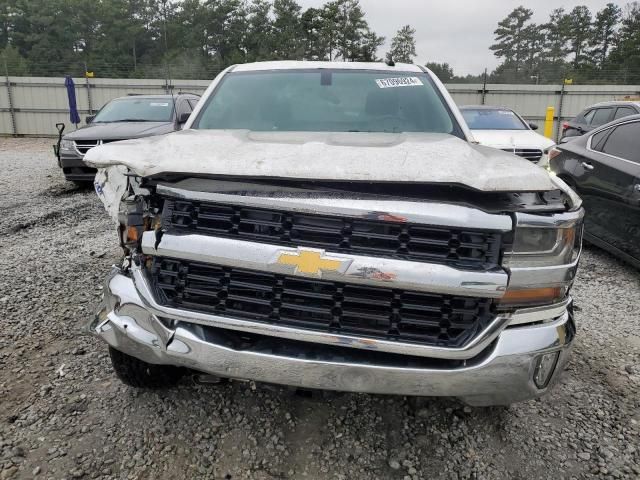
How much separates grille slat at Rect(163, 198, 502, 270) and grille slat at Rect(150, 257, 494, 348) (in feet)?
0.46

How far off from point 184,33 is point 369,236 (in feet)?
207

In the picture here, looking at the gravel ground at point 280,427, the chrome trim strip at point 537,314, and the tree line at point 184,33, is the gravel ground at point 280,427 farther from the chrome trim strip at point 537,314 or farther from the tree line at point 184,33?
the tree line at point 184,33

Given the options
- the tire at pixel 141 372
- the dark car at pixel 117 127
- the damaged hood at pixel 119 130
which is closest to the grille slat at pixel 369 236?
the tire at pixel 141 372

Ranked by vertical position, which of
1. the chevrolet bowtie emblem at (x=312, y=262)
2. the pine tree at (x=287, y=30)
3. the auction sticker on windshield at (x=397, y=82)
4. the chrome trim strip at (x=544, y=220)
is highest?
the pine tree at (x=287, y=30)

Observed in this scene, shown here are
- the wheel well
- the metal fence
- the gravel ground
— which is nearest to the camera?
the gravel ground

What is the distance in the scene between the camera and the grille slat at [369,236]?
1.84 meters

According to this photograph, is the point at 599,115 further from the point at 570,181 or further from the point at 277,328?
the point at 277,328

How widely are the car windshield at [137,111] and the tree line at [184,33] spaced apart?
36.7 metres

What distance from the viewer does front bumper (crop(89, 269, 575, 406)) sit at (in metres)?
1.84

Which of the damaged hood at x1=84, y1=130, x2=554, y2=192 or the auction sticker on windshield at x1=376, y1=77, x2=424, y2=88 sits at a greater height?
the auction sticker on windshield at x1=376, y1=77, x2=424, y2=88

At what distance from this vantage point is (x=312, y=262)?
6.03ft

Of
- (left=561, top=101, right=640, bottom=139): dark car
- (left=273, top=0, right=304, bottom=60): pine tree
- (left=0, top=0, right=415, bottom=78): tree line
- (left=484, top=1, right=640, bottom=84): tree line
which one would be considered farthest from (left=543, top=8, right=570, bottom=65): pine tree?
(left=561, top=101, right=640, bottom=139): dark car

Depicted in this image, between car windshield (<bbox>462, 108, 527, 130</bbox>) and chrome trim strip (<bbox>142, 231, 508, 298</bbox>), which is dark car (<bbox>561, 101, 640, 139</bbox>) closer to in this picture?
car windshield (<bbox>462, 108, 527, 130</bbox>)

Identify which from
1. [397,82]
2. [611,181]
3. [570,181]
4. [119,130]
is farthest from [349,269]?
[119,130]
